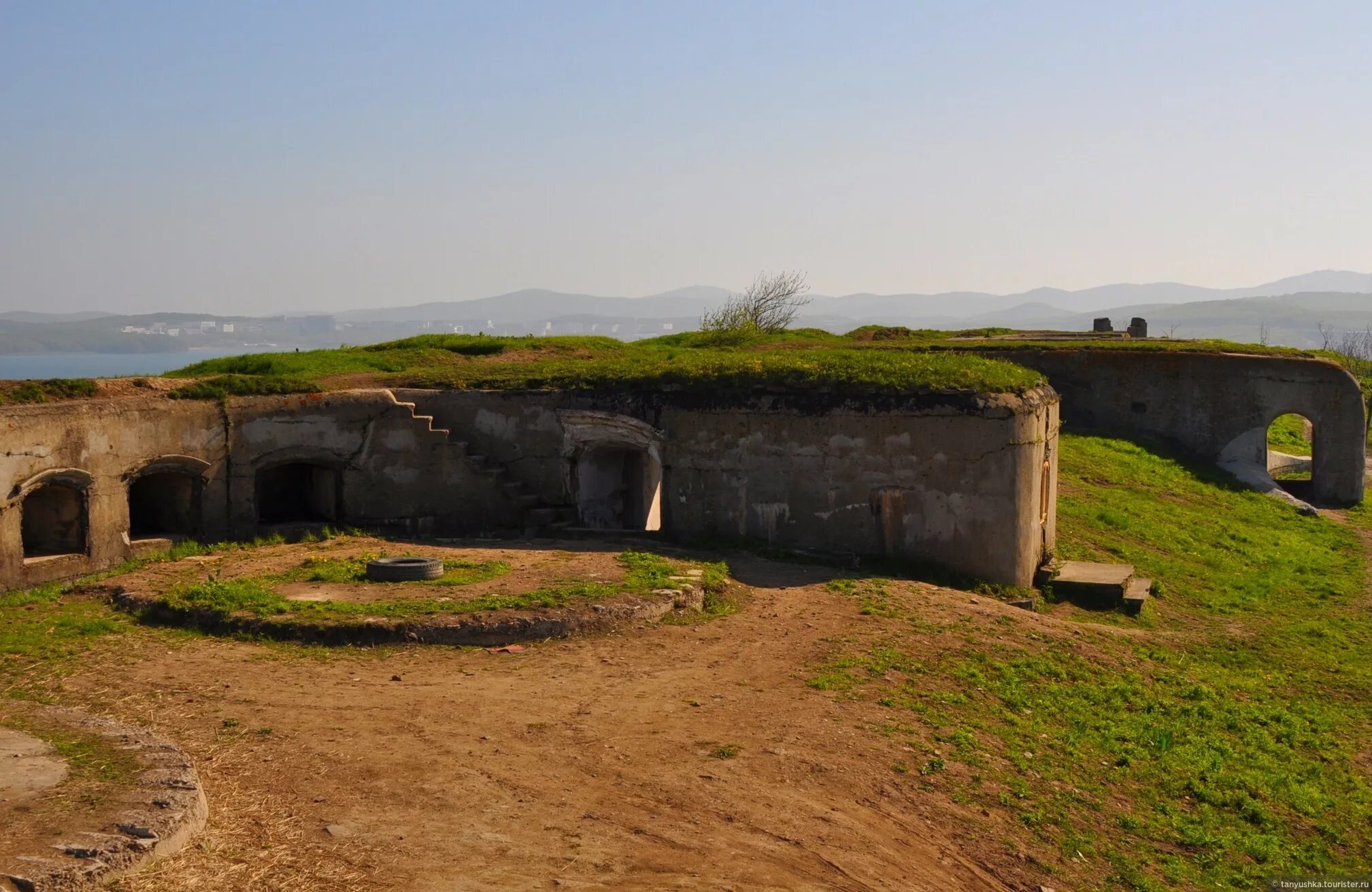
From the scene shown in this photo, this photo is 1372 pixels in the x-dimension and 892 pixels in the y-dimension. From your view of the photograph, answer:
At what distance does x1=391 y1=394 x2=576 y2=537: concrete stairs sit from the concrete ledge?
8.64m

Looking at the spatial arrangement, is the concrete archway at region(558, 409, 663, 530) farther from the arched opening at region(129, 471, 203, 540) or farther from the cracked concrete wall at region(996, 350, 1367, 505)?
the cracked concrete wall at region(996, 350, 1367, 505)

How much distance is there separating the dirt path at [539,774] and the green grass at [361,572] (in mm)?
1825

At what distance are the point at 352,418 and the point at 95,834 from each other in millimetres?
9960

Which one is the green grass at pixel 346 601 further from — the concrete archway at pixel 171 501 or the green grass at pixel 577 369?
the green grass at pixel 577 369

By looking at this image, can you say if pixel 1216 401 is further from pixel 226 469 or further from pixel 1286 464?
pixel 226 469

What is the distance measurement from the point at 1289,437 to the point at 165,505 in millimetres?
26264

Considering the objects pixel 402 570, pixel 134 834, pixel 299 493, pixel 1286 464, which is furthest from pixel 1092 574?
pixel 1286 464

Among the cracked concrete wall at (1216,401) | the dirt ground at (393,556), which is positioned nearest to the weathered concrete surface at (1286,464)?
the cracked concrete wall at (1216,401)

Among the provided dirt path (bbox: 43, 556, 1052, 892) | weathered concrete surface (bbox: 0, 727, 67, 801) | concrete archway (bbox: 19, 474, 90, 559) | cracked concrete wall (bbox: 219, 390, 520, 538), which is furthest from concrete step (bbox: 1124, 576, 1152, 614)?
concrete archway (bbox: 19, 474, 90, 559)

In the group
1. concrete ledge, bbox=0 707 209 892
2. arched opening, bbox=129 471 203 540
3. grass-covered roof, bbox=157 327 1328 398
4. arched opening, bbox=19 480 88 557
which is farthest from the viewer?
grass-covered roof, bbox=157 327 1328 398

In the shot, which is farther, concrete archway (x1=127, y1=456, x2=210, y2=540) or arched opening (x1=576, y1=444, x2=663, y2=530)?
arched opening (x1=576, y1=444, x2=663, y2=530)

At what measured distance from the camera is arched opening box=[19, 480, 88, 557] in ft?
46.1

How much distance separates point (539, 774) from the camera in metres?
8.81

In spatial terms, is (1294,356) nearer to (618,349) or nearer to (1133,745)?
(618,349)
